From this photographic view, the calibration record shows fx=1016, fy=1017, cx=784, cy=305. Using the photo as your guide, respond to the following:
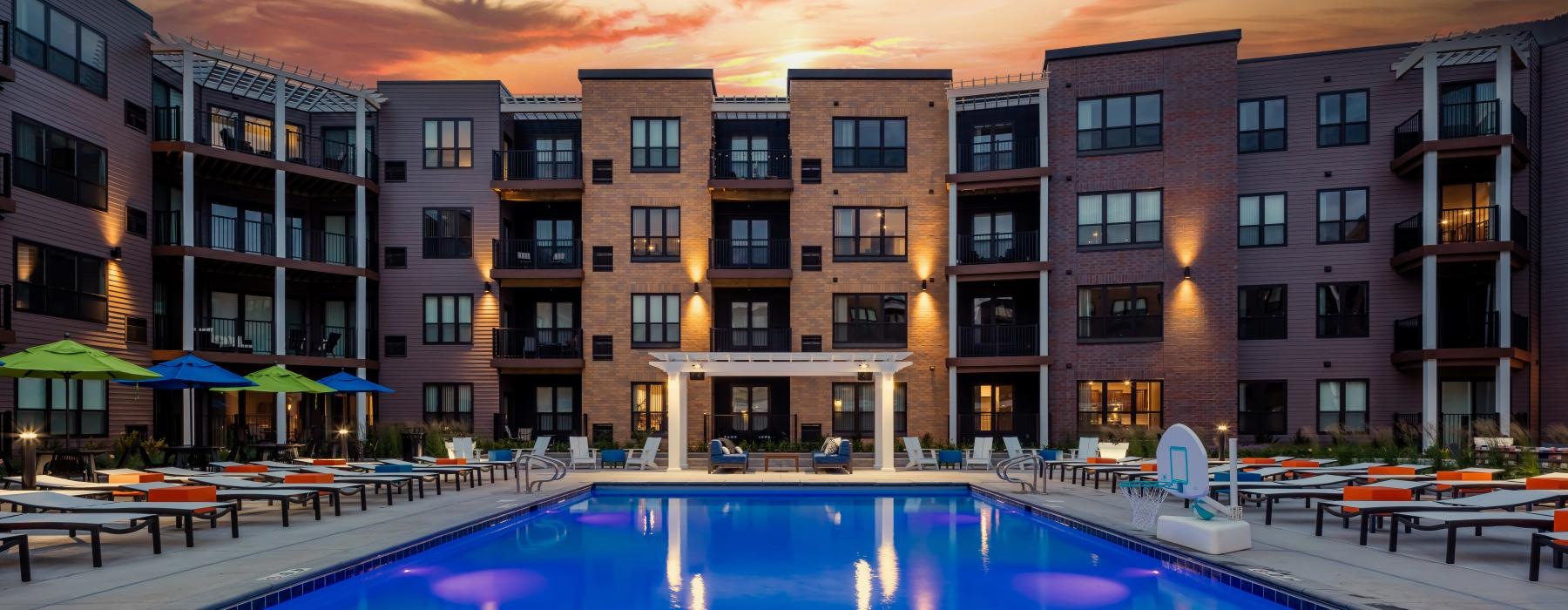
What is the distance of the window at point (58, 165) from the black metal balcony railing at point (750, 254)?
15.4 meters

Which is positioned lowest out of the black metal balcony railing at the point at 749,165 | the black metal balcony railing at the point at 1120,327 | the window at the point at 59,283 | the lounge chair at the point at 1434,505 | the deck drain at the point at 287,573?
the deck drain at the point at 287,573

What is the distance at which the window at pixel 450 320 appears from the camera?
99.6 ft

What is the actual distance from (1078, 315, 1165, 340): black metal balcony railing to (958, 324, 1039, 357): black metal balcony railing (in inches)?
53.6

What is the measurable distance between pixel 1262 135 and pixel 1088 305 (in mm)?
6747

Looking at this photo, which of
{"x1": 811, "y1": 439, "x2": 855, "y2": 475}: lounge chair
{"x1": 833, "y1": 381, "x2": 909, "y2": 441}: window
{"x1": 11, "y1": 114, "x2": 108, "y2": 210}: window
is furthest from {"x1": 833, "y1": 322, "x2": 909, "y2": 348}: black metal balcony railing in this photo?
{"x1": 11, "y1": 114, "x2": 108, "y2": 210}: window

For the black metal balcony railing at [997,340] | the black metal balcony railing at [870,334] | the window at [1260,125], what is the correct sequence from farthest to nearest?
the black metal balcony railing at [870,334] < the black metal balcony railing at [997,340] < the window at [1260,125]

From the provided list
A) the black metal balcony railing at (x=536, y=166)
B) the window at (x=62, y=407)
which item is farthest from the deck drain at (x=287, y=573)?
the black metal balcony railing at (x=536, y=166)

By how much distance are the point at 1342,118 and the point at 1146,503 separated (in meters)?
20.2

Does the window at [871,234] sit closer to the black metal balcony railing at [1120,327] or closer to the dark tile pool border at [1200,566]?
the black metal balcony railing at [1120,327]

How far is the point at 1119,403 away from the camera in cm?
2800

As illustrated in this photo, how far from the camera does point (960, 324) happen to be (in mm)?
30484

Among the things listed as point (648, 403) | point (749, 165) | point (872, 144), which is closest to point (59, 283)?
point (648, 403)

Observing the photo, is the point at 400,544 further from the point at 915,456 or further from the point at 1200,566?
the point at 915,456

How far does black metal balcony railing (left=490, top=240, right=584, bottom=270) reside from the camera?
30.1 m
